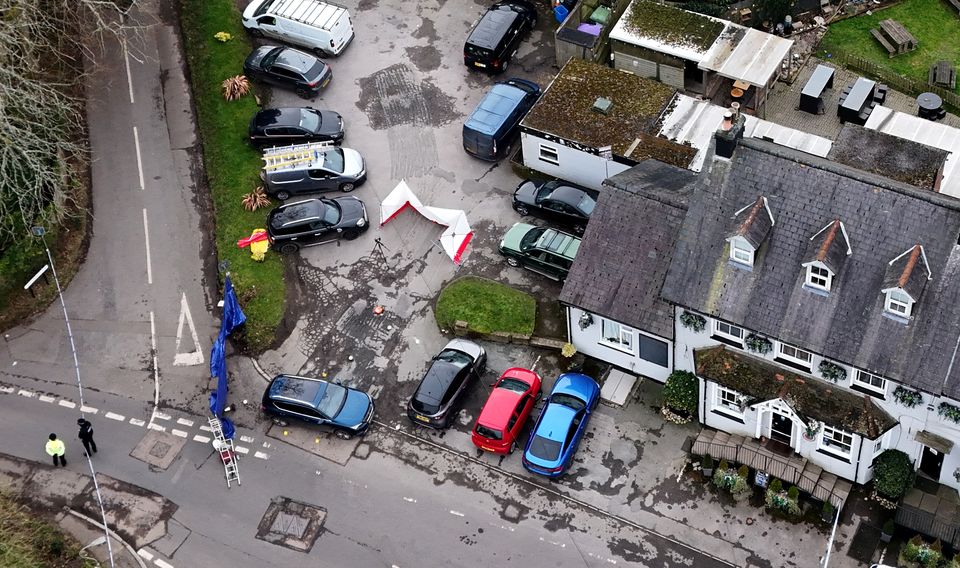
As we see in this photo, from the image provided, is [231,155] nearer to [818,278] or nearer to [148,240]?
[148,240]

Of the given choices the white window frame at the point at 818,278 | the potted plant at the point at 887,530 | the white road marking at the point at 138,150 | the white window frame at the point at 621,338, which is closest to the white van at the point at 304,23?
the white road marking at the point at 138,150

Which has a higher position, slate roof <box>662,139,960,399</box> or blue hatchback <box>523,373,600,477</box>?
slate roof <box>662,139,960,399</box>

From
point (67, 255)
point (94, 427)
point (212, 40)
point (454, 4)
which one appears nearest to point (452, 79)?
point (454, 4)

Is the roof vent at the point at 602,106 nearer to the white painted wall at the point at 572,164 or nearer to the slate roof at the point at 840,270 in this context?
the white painted wall at the point at 572,164

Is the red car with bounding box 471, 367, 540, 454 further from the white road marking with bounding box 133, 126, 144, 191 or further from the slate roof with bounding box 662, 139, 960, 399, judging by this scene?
the white road marking with bounding box 133, 126, 144, 191

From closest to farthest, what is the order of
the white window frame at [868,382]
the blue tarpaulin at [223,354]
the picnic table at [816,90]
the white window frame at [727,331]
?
the white window frame at [868,382] < the white window frame at [727,331] < the blue tarpaulin at [223,354] < the picnic table at [816,90]

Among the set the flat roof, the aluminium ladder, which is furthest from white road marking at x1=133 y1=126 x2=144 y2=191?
the flat roof
